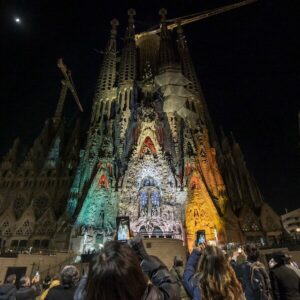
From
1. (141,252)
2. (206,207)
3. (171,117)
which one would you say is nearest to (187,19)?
(171,117)

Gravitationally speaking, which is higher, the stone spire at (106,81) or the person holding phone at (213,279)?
the stone spire at (106,81)

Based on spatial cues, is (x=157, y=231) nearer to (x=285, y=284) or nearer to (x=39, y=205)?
(x=39, y=205)

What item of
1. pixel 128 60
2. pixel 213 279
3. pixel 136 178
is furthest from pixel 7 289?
pixel 128 60

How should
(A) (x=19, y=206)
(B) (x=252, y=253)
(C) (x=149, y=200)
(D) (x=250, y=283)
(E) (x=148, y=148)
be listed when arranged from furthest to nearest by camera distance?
(A) (x=19, y=206) < (E) (x=148, y=148) < (C) (x=149, y=200) < (B) (x=252, y=253) < (D) (x=250, y=283)

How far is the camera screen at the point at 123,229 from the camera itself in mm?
22562

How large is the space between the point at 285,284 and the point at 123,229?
783 inches

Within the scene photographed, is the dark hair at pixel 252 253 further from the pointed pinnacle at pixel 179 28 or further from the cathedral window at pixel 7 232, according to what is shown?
the pointed pinnacle at pixel 179 28

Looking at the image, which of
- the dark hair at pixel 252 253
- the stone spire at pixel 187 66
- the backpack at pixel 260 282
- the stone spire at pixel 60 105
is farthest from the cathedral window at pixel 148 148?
the backpack at pixel 260 282

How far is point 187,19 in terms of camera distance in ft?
239

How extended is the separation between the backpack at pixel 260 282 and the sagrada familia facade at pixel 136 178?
79.1ft

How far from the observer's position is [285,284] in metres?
4.30

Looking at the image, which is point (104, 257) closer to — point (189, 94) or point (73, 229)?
point (73, 229)

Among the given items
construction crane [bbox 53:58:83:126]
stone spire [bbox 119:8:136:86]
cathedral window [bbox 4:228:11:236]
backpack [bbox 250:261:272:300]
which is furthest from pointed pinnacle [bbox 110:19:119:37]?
backpack [bbox 250:261:272:300]

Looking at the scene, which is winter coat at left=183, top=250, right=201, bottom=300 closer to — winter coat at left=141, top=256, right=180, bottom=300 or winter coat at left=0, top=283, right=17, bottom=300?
winter coat at left=141, top=256, right=180, bottom=300
